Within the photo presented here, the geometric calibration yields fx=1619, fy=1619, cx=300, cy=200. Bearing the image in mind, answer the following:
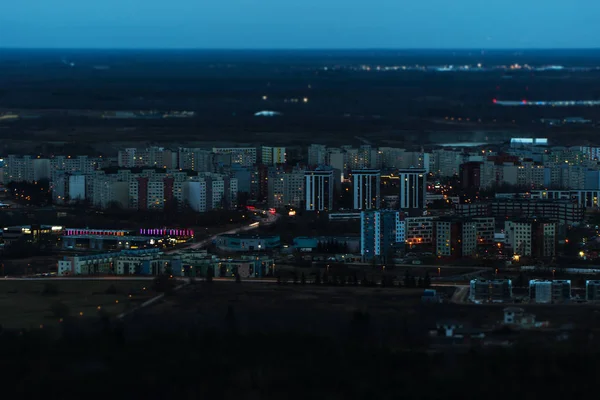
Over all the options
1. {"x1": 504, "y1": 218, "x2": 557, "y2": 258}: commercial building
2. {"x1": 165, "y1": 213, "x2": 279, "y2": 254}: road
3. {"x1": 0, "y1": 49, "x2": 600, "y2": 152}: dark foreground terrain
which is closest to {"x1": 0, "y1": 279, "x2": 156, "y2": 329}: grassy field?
{"x1": 165, "y1": 213, "x2": 279, "y2": 254}: road

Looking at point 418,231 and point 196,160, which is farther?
point 196,160

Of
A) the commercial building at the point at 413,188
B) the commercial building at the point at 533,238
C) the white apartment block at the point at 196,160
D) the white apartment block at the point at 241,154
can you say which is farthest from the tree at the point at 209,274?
the white apartment block at the point at 241,154

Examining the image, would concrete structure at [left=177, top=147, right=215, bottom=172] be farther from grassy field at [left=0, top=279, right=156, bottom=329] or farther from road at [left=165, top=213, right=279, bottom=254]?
grassy field at [left=0, top=279, right=156, bottom=329]

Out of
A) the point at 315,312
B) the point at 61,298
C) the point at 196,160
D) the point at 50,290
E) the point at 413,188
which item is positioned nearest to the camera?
the point at 315,312

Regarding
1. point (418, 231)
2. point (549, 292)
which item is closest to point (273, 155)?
point (418, 231)

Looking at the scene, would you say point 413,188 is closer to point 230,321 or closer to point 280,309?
point 280,309

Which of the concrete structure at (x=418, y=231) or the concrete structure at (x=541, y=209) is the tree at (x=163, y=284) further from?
the concrete structure at (x=541, y=209)
